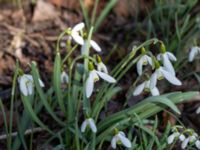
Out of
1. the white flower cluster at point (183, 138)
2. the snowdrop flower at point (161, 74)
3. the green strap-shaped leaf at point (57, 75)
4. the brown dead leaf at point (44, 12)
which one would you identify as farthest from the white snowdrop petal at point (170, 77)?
the brown dead leaf at point (44, 12)

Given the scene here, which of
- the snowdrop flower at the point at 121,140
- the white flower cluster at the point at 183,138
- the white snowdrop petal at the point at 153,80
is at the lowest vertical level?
the white flower cluster at the point at 183,138

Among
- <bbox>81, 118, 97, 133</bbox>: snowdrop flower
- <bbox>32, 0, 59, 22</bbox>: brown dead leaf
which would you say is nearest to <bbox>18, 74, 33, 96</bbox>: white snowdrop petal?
<bbox>81, 118, 97, 133</bbox>: snowdrop flower

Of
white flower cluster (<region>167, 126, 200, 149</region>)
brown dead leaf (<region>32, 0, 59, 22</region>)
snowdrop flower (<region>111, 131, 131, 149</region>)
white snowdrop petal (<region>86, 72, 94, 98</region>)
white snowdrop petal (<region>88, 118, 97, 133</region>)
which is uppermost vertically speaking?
brown dead leaf (<region>32, 0, 59, 22</region>)

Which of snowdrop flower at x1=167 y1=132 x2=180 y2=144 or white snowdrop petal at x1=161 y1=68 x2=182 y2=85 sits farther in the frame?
snowdrop flower at x1=167 y1=132 x2=180 y2=144

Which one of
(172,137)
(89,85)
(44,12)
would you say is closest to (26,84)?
(89,85)

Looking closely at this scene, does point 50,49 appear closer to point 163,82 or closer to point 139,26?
point 139,26

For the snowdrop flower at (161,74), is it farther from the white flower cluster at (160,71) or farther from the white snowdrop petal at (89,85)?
the white snowdrop petal at (89,85)

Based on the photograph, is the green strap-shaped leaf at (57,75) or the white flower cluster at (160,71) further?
the green strap-shaped leaf at (57,75)

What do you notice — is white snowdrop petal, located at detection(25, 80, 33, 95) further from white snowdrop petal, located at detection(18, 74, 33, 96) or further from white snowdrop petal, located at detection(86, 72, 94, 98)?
white snowdrop petal, located at detection(86, 72, 94, 98)

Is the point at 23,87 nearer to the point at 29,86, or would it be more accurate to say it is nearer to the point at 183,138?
the point at 29,86
